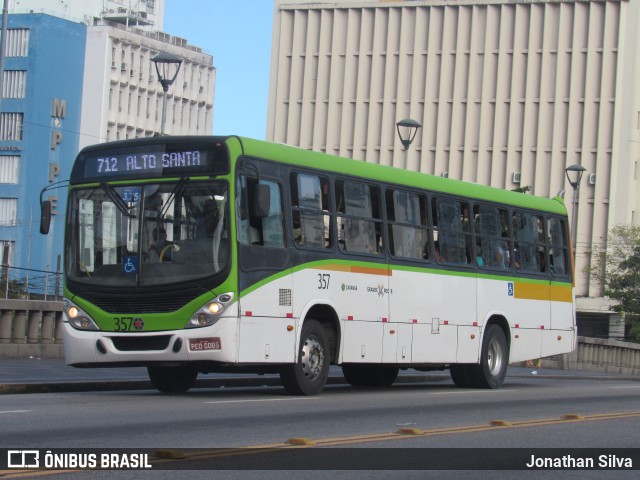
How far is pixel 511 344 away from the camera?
A: 25.5 meters

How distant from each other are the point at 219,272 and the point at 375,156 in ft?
310

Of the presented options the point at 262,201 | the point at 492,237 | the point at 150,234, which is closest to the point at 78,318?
the point at 150,234

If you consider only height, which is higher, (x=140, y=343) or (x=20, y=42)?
(x=20, y=42)

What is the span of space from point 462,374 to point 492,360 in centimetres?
58

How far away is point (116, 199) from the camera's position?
18.9m

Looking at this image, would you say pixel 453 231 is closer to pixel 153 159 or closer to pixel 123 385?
pixel 123 385

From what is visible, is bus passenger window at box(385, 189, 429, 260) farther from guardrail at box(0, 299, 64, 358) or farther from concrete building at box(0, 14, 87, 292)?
concrete building at box(0, 14, 87, 292)

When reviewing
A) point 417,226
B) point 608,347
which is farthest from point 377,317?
point 608,347

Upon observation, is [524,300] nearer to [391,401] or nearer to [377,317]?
[377,317]

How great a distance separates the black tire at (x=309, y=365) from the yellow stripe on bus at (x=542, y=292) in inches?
255

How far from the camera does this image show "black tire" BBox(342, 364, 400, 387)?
24672 mm

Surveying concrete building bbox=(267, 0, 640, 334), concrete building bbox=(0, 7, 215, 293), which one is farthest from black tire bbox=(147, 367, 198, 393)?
concrete building bbox=(0, 7, 215, 293)

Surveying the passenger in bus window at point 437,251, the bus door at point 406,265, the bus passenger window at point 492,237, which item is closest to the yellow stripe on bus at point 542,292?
the bus passenger window at point 492,237

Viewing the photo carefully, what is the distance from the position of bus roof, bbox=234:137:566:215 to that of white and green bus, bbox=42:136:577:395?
33mm
